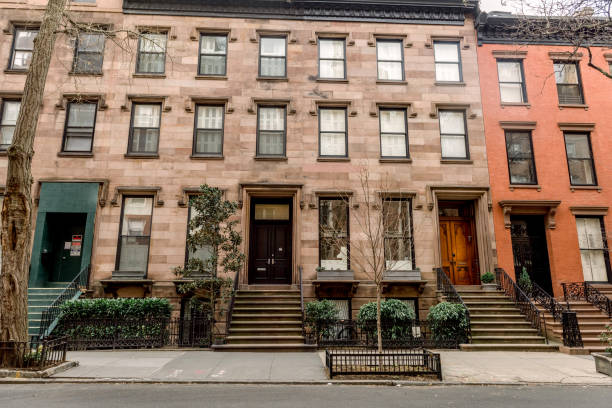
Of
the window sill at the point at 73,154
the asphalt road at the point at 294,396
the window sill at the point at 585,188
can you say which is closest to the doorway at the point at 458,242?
the window sill at the point at 585,188

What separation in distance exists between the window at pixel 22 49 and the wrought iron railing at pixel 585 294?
22.9m

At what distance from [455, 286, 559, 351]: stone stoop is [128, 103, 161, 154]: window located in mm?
12991

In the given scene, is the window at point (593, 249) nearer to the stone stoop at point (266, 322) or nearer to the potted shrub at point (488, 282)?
the potted shrub at point (488, 282)

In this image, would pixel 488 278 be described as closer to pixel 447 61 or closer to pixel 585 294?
pixel 585 294

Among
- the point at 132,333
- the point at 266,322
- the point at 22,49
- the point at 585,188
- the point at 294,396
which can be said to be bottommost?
the point at 294,396

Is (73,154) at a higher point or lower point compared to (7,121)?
lower

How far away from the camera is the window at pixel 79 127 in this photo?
49.3 feet

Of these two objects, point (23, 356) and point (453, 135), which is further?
point (453, 135)

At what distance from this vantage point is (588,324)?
1230 centimetres

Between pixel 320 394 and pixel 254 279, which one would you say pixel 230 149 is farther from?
pixel 320 394

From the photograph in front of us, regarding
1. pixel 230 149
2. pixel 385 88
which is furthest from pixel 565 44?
pixel 230 149

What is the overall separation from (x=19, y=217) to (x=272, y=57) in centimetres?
1135

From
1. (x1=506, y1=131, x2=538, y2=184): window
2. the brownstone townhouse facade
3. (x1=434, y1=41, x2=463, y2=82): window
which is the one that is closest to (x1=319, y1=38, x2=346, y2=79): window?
the brownstone townhouse facade

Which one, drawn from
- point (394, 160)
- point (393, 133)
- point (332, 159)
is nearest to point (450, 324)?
point (394, 160)
